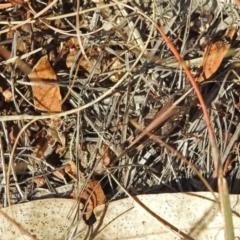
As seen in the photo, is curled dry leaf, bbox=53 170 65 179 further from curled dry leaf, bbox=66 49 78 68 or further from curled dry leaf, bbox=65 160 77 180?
curled dry leaf, bbox=66 49 78 68

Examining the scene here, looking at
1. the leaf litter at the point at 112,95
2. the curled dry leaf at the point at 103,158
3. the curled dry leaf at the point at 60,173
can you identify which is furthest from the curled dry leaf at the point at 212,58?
the curled dry leaf at the point at 60,173

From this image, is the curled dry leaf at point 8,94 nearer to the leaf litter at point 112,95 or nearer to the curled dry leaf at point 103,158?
the leaf litter at point 112,95

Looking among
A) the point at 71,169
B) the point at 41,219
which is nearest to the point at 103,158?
the point at 71,169

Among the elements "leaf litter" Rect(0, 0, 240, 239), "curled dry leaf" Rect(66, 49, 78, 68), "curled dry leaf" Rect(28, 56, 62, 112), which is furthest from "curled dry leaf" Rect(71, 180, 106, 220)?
"curled dry leaf" Rect(66, 49, 78, 68)

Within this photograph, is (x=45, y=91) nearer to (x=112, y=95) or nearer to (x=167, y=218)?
(x=112, y=95)

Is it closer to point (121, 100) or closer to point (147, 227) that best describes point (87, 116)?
point (121, 100)

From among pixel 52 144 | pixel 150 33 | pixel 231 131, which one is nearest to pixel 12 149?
pixel 52 144

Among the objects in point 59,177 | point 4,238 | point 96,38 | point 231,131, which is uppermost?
point 96,38
